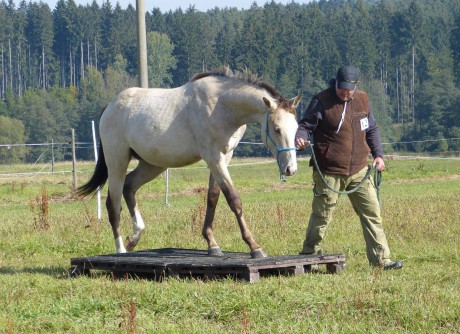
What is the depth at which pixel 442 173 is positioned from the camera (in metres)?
39.3

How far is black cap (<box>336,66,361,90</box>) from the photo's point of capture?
419 inches

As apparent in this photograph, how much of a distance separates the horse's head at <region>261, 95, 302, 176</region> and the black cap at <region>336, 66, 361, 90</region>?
1.69ft

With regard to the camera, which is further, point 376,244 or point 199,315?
point 376,244

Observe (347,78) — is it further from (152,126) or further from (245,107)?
(152,126)

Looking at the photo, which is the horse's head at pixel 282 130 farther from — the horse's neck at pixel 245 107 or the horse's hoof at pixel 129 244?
the horse's hoof at pixel 129 244

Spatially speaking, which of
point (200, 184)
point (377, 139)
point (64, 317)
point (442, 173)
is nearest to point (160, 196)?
point (200, 184)

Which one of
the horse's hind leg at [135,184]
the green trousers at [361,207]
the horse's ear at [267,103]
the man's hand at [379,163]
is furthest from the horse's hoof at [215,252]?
the man's hand at [379,163]

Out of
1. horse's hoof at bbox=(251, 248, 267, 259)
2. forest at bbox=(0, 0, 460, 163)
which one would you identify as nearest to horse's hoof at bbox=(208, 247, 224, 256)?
horse's hoof at bbox=(251, 248, 267, 259)

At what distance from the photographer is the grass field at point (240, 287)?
777 centimetres

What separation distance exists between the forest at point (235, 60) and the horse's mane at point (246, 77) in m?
59.7

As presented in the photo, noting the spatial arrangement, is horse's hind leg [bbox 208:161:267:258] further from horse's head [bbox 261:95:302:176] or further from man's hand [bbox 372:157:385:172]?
man's hand [bbox 372:157:385:172]

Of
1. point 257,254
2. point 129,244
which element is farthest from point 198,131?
point 129,244

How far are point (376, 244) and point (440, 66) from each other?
10472 cm

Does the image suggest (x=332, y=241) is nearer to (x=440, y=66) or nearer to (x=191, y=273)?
(x=191, y=273)
